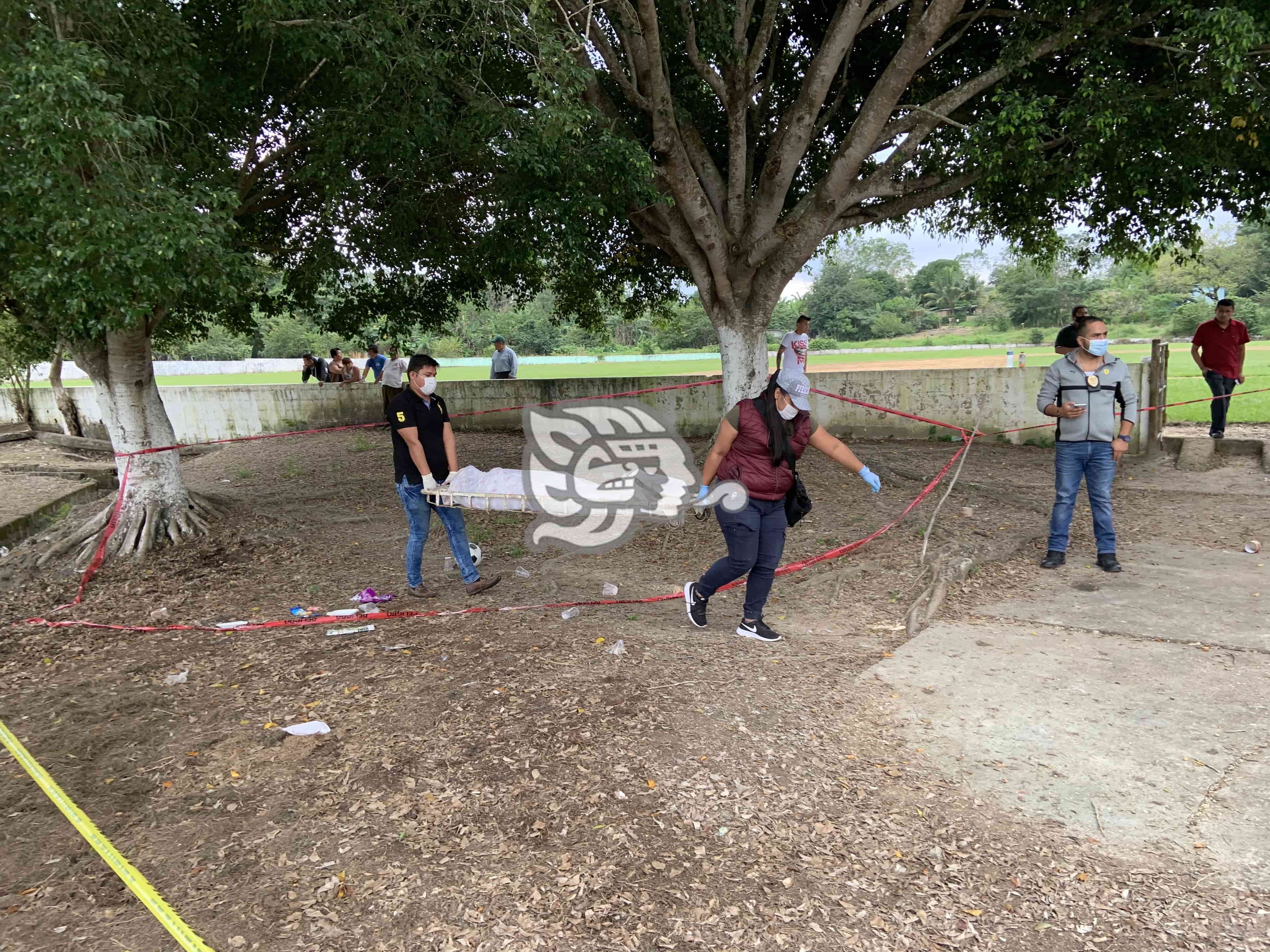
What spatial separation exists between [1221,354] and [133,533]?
1186 centimetres

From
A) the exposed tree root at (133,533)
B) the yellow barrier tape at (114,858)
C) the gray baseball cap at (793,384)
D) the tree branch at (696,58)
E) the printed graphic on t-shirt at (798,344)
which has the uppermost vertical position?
the tree branch at (696,58)

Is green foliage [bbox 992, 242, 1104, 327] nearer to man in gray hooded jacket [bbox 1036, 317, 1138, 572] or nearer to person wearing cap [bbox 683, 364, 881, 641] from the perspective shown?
man in gray hooded jacket [bbox 1036, 317, 1138, 572]

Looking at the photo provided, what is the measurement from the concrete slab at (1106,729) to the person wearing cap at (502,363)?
41.5ft

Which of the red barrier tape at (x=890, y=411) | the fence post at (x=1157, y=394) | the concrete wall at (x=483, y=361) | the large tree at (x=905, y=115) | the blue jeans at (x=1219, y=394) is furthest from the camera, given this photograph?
the concrete wall at (x=483, y=361)

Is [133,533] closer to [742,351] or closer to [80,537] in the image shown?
[80,537]

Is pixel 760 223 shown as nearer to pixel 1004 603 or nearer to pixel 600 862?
pixel 1004 603

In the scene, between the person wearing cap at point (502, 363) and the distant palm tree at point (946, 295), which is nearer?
the person wearing cap at point (502, 363)

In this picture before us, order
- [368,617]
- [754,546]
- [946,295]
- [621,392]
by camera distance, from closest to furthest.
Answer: [754,546], [368,617], [621,392], [946,295]

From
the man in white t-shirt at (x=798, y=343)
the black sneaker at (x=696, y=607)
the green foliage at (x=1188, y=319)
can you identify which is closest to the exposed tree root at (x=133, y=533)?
the black sneaker at (x=696, y=607)

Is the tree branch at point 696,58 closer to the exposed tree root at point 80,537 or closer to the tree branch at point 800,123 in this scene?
the tree branch at point 800,123

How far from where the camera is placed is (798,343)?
34.4ft

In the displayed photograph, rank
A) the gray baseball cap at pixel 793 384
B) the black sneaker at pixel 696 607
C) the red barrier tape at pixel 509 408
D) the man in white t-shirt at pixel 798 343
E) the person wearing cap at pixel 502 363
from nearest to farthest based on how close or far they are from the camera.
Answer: the gray baseball cap at pixel 793 384 < the black sneaker at pixel 696 607 < the man in white t-shirt at pixel 798 343 < the red barrier tape at pixel 509 408 < the person wearing cap at pixel 502 363

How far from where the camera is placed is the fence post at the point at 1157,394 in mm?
9555

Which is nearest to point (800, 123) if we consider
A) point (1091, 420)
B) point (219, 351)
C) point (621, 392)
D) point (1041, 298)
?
point (1091, 420)
